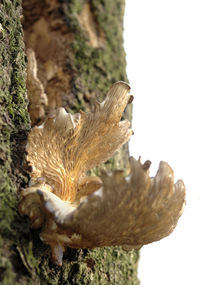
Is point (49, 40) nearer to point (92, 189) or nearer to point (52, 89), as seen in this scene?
point (52, 89)

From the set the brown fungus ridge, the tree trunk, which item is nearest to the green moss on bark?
the tree trunk

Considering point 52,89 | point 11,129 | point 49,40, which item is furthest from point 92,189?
point 49,40

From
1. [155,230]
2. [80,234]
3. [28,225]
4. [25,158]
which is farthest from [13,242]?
[155,230]

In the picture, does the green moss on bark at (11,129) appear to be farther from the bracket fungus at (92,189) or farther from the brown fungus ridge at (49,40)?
the brown fungus ridge at (49,40)

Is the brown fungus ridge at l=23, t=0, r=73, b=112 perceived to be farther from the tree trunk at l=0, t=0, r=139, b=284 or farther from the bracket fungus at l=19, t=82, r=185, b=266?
the bracket fungus at l=19, t=82, r=185, b=266

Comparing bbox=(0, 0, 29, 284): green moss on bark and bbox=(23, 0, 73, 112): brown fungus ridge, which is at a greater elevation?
bbox=(23, 0, 73, 112): brown fungus ridge
